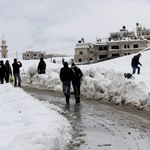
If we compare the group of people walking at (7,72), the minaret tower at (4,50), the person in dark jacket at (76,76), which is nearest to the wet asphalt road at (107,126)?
the person in dark jacket at (76,76)

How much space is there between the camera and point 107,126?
→ 13961 mm

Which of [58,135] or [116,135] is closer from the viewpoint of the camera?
[58,135]

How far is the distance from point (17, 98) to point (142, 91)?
5051mm

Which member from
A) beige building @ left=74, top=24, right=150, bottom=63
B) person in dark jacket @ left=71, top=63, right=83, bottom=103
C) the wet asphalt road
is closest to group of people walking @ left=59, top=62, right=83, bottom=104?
person in dark jacket @ left=71, top=63, right=83, bottom=103

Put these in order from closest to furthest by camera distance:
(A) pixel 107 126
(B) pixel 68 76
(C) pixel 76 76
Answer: (A) pixel 107 126, (B) pixel 68 76, (C) pixel 76 76

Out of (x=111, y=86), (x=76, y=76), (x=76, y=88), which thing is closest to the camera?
(x=76, y=76)

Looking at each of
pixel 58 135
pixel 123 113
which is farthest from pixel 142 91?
pixel 58 135

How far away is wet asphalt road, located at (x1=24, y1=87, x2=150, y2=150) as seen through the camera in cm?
1108

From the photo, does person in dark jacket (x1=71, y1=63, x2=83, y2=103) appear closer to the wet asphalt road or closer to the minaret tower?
the wet asphalt road

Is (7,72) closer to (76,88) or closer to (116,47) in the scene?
(76,88)

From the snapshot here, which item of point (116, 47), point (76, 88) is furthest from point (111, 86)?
point (116, 47)

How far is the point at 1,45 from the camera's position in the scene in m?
101

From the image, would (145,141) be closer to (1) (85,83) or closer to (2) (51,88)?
(1) (85,83)

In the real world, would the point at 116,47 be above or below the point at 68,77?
above
